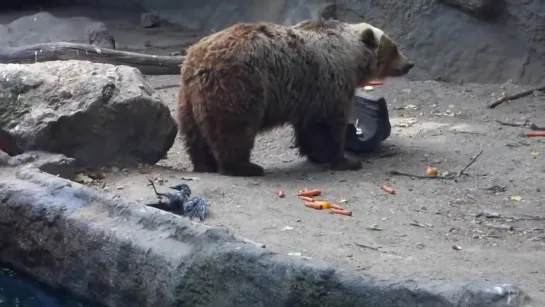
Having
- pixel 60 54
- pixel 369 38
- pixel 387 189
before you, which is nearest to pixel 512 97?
pixel 369 38

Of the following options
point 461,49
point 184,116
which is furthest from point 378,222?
point 461,49

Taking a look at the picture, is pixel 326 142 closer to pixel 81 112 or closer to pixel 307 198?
pixel 307 198

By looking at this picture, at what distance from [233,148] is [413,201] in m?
1.41

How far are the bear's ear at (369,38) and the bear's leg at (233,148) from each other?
139 centimetres

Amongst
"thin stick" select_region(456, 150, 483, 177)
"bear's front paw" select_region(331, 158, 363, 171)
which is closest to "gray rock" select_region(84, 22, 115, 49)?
"bear's front paw" select_region(331, 158, 363, 171)

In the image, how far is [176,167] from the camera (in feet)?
26.9

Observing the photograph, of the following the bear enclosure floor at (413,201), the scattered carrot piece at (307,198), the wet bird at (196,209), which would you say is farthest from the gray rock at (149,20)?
the wet bird at (196,209)

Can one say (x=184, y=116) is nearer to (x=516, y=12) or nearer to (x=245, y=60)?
(x=245, y=60)

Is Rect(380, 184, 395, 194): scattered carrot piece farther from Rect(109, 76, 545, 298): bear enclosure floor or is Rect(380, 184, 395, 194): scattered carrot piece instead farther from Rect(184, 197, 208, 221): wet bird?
Rect(184, 197, 208, 221): wet bird

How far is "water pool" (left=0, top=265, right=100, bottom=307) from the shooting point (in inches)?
224

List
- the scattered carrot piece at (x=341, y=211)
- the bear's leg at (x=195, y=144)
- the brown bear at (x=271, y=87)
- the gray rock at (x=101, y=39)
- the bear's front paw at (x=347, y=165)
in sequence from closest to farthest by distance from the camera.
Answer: the scattered carrot piece at (x=341, y=211) < the brown bear at (x=271, y=87) < the bear's leg at (x=195, y=144) < the bear's front paw at (x=347, y=165) < the gray rock at (x=101, y=39)

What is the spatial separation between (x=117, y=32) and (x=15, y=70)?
7.28 m

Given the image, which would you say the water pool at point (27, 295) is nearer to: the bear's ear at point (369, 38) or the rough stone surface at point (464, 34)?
the bear's ear at point (369, 38)

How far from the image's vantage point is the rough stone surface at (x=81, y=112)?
7.16 metres
